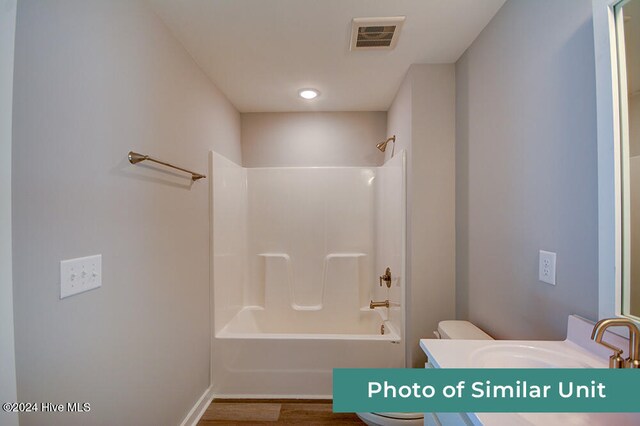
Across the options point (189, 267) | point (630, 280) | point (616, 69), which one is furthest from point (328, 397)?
point (616, 69)

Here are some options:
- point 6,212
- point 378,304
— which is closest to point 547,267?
point 378,304

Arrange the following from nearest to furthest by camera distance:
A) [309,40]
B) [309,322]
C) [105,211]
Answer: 1. [105,211]
2. [309,40]
3. [309,322]

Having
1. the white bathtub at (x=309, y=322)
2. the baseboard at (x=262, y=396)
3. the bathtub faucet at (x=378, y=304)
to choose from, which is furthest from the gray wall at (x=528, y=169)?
the baseboard at (x=262, y=396)

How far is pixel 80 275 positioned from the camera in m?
0.93

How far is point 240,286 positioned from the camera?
2596 mm

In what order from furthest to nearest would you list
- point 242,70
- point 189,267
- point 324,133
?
1. point 324,133
2. point 242,70
3. point 189,267

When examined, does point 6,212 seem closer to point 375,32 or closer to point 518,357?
point 518,357

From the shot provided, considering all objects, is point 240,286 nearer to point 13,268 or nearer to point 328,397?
point 328,397

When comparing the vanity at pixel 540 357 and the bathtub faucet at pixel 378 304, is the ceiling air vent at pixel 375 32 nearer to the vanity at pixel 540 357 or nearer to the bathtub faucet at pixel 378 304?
the vanity at pixel 540 357

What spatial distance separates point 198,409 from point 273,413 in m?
0.51

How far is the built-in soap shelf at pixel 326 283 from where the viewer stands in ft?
8.63

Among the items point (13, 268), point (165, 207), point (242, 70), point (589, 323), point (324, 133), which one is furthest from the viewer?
point (324, 133)

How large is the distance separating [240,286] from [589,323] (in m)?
2.44

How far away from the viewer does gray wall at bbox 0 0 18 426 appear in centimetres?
69
